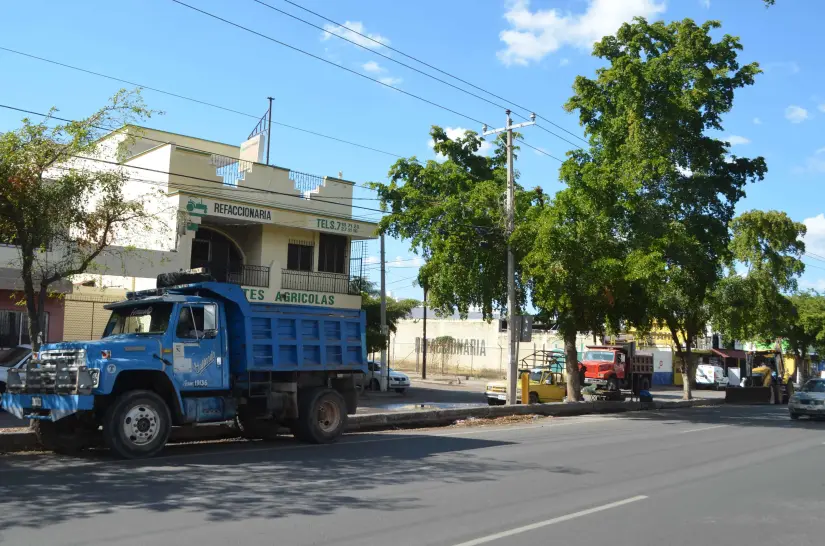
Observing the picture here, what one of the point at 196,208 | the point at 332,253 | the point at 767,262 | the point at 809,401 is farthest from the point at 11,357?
the point at 767,262

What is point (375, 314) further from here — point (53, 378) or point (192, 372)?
point (53, 378)

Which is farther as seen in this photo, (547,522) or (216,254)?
(216,254)

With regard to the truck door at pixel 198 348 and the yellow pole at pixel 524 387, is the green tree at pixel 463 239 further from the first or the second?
the truck door at pixel 198 348

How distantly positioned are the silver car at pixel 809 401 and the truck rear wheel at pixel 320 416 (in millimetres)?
17430

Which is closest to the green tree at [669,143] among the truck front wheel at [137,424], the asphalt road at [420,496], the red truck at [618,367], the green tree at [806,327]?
the red truck at [618,367]

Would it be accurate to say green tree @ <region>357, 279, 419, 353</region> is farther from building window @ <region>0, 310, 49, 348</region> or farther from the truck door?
the truck door

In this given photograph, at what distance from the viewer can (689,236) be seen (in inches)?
953

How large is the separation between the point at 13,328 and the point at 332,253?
446 inches


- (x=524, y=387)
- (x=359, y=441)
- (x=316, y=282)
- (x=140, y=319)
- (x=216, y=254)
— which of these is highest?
(x=216, y=254)

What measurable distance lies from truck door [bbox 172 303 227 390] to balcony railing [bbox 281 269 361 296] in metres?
14.5

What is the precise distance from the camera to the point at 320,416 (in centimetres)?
1472

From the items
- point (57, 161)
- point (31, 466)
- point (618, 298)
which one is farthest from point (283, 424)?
point (618, 298)

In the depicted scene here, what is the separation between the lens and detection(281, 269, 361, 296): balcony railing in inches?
1092

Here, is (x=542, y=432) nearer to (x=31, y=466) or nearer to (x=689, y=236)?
→ (x=689, y=236)
